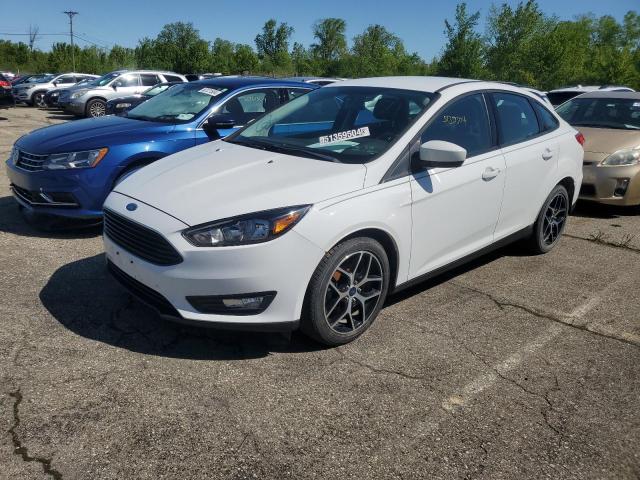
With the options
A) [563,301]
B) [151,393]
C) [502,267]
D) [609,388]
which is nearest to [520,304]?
[563,301]

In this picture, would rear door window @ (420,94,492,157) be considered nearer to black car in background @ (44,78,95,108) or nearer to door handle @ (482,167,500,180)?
door handle @ (482,167,500,180)

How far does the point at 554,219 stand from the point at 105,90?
620 inches

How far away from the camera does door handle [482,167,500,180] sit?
161 inches

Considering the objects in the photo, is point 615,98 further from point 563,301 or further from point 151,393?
point 151,393

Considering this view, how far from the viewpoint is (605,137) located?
705cm

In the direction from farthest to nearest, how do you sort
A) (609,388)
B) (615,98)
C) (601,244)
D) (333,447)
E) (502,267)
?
1. (615,98)
2. (601,244)
3. (502,267)
4. (609,388)
5. (333,447)

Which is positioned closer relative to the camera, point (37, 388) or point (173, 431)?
point (173, 431)

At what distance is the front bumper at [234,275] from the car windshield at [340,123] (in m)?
0.87

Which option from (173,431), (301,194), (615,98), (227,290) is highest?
(615,98)

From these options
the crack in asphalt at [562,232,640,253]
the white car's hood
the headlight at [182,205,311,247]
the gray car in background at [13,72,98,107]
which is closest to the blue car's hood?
the white car's hood

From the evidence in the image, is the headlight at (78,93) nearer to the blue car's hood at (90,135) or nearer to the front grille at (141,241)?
the blue car's hood at (90,135)

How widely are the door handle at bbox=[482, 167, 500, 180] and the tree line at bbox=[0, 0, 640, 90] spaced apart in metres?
35.9

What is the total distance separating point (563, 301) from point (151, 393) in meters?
3.17

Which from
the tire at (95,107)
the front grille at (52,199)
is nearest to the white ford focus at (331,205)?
the front grille at (52,199)
